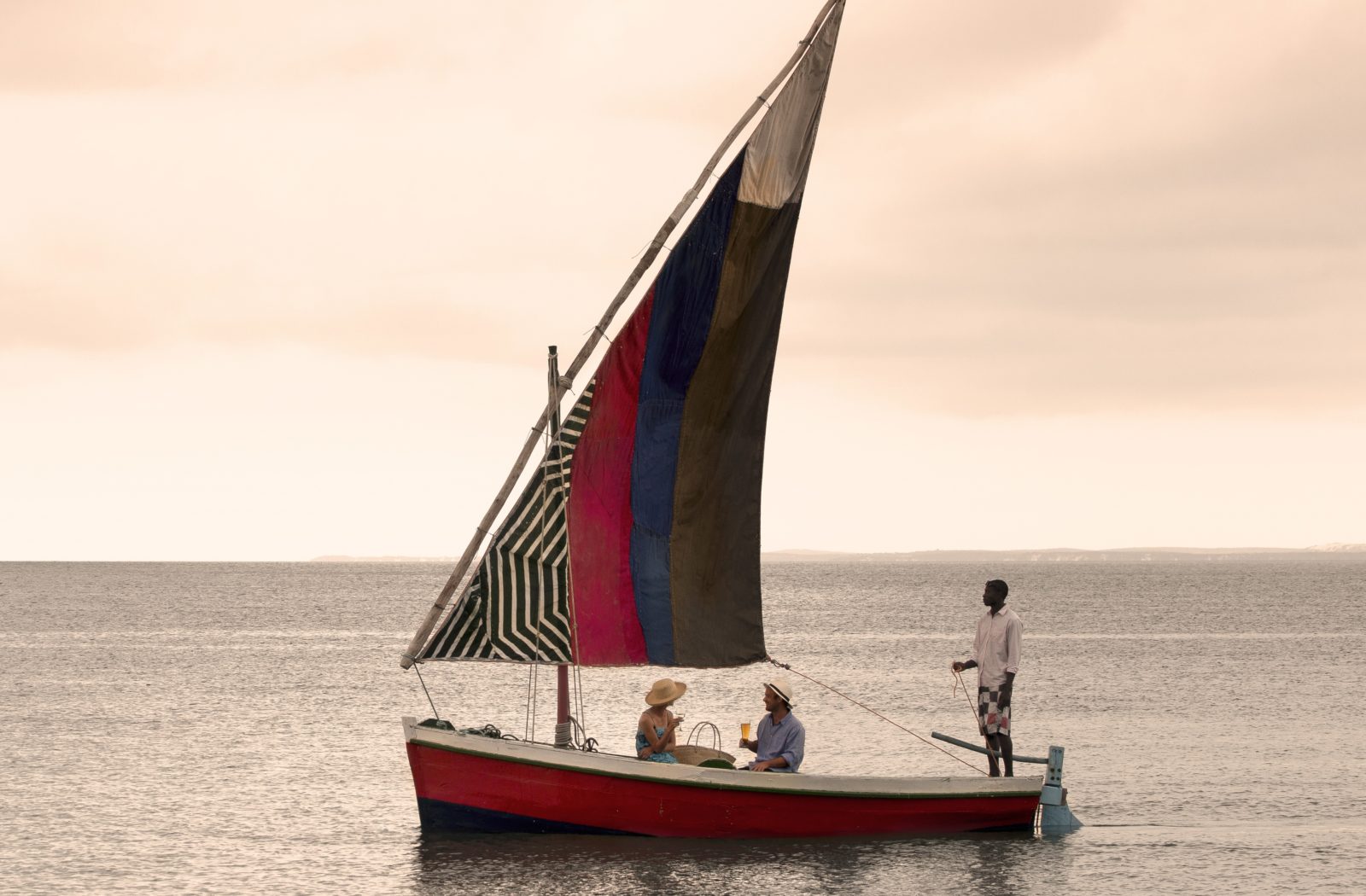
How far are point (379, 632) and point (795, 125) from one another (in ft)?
276

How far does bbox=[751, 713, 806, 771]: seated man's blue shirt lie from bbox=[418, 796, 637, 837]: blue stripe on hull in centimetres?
195

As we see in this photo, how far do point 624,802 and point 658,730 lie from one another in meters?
0.95

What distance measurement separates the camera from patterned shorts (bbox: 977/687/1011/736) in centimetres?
2019

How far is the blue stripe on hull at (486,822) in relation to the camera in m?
19.3

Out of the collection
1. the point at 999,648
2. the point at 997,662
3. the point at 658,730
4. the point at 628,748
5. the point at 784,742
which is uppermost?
the point at 999,648

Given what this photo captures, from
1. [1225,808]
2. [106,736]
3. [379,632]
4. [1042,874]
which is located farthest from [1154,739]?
[379,632]

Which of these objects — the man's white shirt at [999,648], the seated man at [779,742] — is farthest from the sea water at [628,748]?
the man's white shirt at [999,648]

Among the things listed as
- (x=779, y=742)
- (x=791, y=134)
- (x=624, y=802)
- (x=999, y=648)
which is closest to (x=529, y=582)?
(x=624, y=802)

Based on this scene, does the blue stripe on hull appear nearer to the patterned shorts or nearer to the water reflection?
the water reflection

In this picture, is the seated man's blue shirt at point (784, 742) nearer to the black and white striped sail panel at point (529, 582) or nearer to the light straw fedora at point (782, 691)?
the light straw fedora at point (782, 691)

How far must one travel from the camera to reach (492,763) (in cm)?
1920

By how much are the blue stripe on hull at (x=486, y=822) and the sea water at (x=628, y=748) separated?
0.38 m

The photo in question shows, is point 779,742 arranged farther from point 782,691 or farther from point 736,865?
point 736,865

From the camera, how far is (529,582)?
19.5 metres
